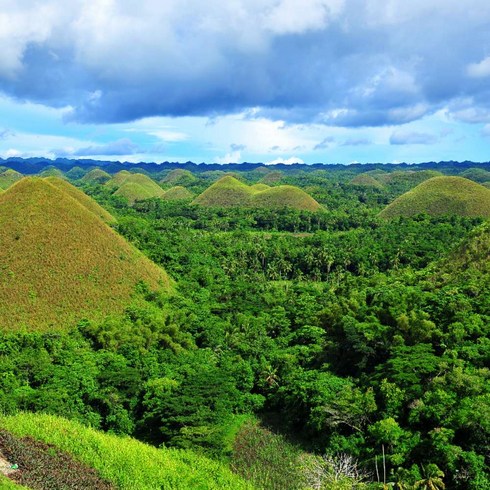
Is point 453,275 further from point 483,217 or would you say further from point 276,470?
point 483,217

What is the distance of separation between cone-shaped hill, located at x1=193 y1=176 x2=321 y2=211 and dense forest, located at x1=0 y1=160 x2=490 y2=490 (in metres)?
74.6

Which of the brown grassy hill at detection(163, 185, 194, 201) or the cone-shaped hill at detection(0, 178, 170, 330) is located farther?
the brown grassy hill at detection(163, 185, 194, 201)

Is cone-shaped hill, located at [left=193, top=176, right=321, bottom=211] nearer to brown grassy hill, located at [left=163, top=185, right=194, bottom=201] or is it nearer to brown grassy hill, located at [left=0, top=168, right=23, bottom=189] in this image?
brown grassy hill, located at [left=163, top=185, right=194, bottom=201]

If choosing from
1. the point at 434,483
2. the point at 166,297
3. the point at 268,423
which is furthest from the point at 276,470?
the point at 166,297

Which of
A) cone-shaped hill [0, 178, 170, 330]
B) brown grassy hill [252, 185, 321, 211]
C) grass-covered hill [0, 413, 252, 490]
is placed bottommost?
grass-covered hill [0, 413, 252, 490]

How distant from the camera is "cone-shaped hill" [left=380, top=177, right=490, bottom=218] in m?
97.5

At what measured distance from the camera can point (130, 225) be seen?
67812 mm

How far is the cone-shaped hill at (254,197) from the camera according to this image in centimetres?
12293

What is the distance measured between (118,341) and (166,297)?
983 centimetres

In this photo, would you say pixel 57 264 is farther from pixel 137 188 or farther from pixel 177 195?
pixel 137 188

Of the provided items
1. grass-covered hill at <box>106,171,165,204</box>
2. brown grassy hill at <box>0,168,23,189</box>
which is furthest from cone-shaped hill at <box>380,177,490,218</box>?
brown grassy hill at <box>0,168,23,189</box>

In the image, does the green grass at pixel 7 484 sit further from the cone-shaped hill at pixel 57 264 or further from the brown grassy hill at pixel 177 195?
the brown grassy hill at pixel 177 195

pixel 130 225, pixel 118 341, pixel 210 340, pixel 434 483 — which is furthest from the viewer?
pixel 130 225

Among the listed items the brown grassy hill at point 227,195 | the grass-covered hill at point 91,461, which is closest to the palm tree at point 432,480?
the grass-covered hill at point 91,461
